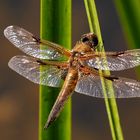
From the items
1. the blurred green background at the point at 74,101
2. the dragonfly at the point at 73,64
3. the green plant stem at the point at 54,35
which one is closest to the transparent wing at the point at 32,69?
the dragonfly at the point at 73,64

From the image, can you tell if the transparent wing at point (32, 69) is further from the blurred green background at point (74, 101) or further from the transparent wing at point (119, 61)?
the blurred green background at point (74, 101)

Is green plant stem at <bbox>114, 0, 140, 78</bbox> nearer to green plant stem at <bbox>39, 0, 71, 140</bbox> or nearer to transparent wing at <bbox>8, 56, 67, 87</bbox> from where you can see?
green plant stem at <bbox>39, 0, 71, 140</bbox>

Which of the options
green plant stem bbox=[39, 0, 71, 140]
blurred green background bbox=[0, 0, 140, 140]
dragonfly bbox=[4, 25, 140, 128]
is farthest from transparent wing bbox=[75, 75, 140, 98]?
blurred green background bbox=[0, 0, 140, 140]

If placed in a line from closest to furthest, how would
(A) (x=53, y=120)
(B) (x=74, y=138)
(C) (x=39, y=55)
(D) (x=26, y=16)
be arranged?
1. (A) (x=53, y=120)
2. (C) (x=39, y=55)
3. (B) (x=74, y=138)
4. (D) (x=26, y=16)

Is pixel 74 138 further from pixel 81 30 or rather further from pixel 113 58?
pixel 113 58

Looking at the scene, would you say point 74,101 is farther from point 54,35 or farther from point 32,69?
point 54,35

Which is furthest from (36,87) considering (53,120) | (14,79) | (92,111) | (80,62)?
(53,120)
